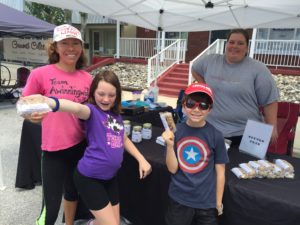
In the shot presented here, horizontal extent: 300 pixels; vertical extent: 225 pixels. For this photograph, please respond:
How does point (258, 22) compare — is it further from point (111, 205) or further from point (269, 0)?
point (111, 205)

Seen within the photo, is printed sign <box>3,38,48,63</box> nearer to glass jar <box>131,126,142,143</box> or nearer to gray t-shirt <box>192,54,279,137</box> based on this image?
glass jar <box>131,126,142,143</box>

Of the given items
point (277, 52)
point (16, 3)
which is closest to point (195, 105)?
point (277, 52)

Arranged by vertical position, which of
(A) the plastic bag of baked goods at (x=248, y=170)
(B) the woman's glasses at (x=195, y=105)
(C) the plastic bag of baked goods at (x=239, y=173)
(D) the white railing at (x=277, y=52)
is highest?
(D) the white railing at (x=277, y=52)

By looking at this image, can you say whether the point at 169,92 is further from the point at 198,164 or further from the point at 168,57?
the point at 198,164

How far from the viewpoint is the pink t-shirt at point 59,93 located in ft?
5.78

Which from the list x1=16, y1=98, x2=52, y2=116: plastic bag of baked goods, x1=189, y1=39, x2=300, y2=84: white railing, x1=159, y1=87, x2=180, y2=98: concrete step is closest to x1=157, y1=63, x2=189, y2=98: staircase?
x1=159, y1=87, x2=180, y2=98: concrete step

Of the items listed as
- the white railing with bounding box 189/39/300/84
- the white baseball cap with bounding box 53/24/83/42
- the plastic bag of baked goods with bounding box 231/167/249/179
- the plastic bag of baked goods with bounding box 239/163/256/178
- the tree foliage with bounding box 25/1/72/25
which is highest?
the tree foliage with bounding box 25/1/72/25

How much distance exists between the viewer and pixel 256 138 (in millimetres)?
2160

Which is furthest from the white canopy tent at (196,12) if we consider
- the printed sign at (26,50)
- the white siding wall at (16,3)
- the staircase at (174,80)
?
the white siding wall at (16,3)

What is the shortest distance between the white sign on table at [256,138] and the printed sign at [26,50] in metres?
6.90

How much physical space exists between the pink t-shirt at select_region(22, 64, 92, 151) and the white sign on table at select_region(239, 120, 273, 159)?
4.33 feet

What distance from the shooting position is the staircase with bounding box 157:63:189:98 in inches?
406

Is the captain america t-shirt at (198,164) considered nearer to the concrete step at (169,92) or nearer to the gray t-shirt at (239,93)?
the gray t-shirt at (239,93)

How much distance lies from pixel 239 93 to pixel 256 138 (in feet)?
1.37
